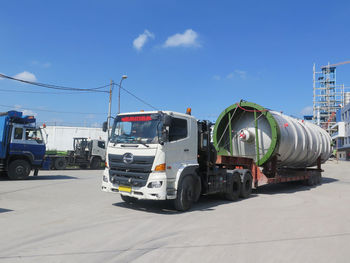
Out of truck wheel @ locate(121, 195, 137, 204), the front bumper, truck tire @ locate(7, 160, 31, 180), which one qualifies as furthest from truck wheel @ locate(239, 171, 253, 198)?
truck tire @ locate(7, 160, 31, 180)

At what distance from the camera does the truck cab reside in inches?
279

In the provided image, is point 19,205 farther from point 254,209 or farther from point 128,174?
point 254,209

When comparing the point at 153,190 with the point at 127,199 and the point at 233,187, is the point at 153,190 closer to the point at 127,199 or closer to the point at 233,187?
the point at 127,199

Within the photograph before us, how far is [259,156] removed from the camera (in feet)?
39.1

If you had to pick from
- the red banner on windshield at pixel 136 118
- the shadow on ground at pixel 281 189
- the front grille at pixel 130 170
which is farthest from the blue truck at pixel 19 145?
the shadow on ground at pixel 281 189

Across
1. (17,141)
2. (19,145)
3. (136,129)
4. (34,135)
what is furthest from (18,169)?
(136,129)

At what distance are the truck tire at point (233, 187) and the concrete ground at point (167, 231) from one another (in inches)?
20.6

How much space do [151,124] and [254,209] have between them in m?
3.67

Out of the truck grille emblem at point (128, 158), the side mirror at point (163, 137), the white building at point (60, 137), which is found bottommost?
the truck grille emblem at point (128, 158)

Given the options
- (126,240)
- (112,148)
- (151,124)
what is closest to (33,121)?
(112,148)

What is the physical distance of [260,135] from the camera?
1222 cm

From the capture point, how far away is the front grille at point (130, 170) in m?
7.18

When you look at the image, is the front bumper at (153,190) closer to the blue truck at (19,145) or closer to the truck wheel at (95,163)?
the blue truck at (19,145)

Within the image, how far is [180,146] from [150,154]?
91cm
